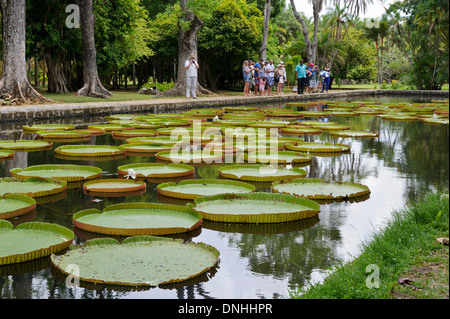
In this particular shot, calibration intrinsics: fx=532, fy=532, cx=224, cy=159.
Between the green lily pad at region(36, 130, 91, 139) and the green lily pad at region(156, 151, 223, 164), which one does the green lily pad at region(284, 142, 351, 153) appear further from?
the green lily pad at region(36, 130, 91, 139)

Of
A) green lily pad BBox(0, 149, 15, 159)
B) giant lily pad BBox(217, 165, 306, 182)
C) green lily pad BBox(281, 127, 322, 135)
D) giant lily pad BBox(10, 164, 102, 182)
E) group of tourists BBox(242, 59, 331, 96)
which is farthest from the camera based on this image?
group of tourists BBox(242, 59, 331, 96)

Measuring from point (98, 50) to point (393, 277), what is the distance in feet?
63.7

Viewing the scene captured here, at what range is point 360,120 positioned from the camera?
12.6m

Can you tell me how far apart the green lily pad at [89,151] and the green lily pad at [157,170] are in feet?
3.71

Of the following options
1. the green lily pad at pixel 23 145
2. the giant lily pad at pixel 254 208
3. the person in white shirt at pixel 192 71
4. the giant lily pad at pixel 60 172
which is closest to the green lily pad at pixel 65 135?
the green lily pad at pixel 23 145

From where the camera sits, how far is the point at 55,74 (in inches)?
757

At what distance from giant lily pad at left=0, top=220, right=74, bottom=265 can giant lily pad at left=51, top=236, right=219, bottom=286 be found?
0.16m

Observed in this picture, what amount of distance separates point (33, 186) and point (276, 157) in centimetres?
290

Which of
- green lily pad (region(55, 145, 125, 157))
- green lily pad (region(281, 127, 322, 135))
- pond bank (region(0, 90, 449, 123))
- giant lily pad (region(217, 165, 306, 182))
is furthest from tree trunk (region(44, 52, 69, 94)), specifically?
giant lily pad (region(217, 165, 306, 182))

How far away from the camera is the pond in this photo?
2.70m

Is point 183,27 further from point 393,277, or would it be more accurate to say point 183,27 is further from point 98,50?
point 393,277

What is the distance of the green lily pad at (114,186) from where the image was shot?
15.4 feet

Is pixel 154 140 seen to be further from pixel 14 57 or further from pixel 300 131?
pixel 14 57

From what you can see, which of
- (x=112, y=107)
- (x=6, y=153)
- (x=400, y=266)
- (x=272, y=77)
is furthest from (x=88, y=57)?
(x=400, y=266)
